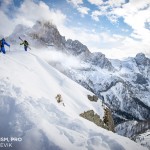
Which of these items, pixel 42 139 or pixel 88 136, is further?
pixel 88 136

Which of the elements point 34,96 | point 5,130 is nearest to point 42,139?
point 5,130

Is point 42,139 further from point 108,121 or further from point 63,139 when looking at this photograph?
point 108,121

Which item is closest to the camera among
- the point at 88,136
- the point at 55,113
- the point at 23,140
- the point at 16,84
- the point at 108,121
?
the point at 23,140

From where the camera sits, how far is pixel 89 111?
125ft

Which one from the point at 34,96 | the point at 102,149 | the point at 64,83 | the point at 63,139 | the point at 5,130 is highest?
the point at 64,83

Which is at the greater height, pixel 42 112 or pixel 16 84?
pixel 16 84

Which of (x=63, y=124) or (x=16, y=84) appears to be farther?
(x=16, y=84)

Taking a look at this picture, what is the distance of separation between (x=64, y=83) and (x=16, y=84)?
18768 millimetres

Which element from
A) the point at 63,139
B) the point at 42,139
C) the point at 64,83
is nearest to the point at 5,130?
the point at 42,139

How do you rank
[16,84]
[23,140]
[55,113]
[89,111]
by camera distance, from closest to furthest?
1. [23,140]
2. [55,113]
3. [16,84]
4. [89,111]

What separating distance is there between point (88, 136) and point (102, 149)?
5.64 ft

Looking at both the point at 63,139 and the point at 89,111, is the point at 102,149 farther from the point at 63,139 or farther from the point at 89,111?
the point at 89,111

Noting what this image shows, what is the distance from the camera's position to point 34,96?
64.6ft

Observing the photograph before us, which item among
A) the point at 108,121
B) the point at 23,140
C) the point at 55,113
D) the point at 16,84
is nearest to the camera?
the point at 23,140
